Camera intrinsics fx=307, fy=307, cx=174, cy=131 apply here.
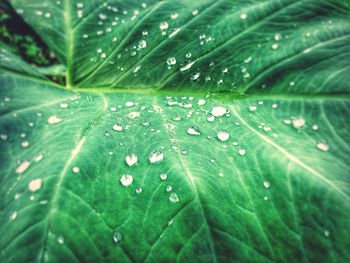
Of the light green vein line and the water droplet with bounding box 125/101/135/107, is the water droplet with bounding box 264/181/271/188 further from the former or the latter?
the water droplet with bounding box 125/101/135/107

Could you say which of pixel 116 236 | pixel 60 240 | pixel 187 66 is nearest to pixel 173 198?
pixel 116 236

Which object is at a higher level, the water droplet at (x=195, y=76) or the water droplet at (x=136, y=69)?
the water droplet at (x=136, y=69)

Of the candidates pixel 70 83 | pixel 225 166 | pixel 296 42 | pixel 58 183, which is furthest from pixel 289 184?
pixel 70 83

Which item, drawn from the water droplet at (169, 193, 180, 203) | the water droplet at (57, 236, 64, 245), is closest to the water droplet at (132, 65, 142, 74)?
the water droplet at (169, 193, 180, 203)

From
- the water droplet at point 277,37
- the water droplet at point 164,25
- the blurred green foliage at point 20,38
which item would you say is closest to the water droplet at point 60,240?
the water droplet at point 164,25

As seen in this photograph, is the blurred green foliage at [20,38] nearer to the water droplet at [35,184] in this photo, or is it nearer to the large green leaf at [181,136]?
the large green leaf at [181,136]

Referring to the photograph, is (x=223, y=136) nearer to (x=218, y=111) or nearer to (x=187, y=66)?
(x=218, y=111)
